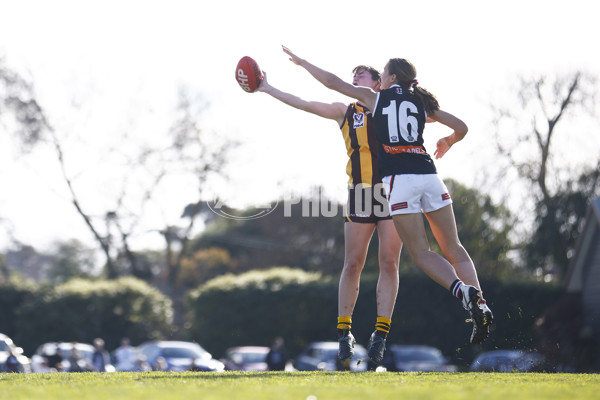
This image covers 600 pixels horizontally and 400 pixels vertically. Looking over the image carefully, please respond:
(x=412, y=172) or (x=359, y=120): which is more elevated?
(x=359, y=120)

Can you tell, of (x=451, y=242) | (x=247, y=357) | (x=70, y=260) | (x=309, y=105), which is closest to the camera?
(x=451, y=242)

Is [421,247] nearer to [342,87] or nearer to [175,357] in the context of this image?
[342,87]

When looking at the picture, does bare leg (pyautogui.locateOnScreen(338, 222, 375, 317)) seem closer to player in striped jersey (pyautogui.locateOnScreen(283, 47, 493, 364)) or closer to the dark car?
player in striped jersey (pyautogui.locateOnScreen(283, 47, 493, 364))

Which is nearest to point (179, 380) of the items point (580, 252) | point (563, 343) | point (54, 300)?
point (563, 343)

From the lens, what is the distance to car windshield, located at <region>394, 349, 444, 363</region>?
894 inches

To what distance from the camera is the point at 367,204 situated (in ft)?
23.1

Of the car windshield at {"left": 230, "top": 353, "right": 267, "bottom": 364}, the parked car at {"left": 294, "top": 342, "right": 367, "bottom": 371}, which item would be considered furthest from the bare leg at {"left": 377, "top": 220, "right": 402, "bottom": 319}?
the car windshield at {"left": 230, "top": 353, "right": 267, "bottom": 364}

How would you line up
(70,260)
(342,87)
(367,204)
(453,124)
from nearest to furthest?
(342,87)
(453,124)
(367,204)
(70,260)

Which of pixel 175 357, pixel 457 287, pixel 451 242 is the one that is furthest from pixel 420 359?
pixel 457 287

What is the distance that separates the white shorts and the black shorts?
67cm

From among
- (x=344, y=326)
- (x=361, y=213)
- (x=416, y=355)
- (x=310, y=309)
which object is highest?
(x=361, y=213)

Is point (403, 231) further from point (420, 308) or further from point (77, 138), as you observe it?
point (77, 138)

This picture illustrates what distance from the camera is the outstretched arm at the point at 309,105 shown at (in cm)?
681

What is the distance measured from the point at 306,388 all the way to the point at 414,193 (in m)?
2.17
